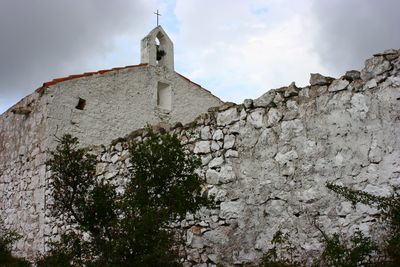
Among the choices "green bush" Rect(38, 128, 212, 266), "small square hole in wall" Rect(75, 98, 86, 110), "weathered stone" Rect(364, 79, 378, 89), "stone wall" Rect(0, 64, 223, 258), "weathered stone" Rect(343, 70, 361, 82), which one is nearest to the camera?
"green bush" Rect(38, 128, 212, 266)

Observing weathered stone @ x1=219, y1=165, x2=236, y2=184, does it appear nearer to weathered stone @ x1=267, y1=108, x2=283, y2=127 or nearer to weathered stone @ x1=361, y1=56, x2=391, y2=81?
weathered stone @ x1=267, y1=108, x2=283, y2=127

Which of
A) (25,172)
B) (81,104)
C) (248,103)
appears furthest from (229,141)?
(25,172)

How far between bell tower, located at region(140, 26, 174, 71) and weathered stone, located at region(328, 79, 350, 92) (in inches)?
288

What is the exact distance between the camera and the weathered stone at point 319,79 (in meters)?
5.09

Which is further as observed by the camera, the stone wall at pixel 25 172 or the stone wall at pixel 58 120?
the stone wall at pixel 58 120

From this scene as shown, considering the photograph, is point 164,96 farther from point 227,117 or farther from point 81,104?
point 227,117

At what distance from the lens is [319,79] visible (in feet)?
17.0

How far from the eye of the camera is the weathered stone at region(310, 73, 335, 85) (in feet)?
16.7

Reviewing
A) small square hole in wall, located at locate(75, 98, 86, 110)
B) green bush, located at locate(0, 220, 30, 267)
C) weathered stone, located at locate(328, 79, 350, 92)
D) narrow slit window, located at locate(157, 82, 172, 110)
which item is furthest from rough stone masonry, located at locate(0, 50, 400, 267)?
narrow slit window, located at locate(157, 82, 172, 110)

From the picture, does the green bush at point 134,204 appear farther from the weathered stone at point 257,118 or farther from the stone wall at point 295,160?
the weathered stone at point 257,118

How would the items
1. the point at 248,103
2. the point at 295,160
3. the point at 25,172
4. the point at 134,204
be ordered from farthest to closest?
1. the point at 25,172
2. the point at 248,103
3. the point at 295,160
4. the point at 134,204

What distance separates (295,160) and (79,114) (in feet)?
19.9

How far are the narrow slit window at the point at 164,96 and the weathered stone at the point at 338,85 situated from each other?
7224mm

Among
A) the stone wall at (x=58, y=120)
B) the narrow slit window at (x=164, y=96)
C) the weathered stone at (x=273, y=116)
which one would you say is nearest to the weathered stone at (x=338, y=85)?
the weathered stone at (x=273, y=116)
